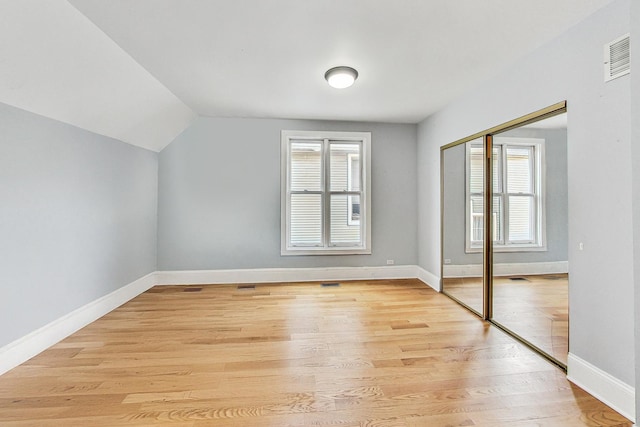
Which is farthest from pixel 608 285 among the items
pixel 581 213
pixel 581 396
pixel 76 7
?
pixel 76 7

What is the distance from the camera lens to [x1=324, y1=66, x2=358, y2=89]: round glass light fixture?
2.69 m

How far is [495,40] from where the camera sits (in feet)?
7.38

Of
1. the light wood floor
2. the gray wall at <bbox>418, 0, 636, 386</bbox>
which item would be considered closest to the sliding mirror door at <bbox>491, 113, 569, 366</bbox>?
the gray wall at <bbox>418, 0, 636, 386</bbox>

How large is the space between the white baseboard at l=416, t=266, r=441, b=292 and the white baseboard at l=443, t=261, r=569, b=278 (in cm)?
21

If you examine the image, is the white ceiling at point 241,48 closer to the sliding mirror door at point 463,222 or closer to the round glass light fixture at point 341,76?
the round glass light fixture at point 341,76

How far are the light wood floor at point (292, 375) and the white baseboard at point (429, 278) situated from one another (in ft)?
2.64

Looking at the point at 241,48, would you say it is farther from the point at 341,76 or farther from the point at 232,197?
the point at 232,197

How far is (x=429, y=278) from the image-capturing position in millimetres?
4301

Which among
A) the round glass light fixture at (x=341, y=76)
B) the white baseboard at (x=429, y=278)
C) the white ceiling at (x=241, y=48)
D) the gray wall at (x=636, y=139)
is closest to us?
the gray wall at (x=636, y=139)

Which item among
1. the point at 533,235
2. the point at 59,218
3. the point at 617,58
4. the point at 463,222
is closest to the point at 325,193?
the point at 463,222

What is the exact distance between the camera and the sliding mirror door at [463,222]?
3219 mm

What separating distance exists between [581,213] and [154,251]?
4895 millimetres

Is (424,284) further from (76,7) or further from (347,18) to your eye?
(76,7)

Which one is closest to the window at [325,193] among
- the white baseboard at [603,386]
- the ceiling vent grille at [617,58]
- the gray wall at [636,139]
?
the white baseboard at [603,386]
